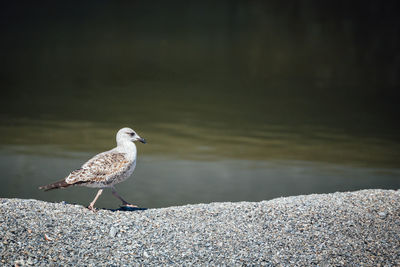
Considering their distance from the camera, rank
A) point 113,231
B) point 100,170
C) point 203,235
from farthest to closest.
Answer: point 100,170 < point 203,235 < point 113,231

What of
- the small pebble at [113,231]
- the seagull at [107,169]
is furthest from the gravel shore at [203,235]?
the seagull at [107,169]

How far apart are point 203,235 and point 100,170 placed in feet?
5.92

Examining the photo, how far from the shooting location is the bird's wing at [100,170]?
23.1ft

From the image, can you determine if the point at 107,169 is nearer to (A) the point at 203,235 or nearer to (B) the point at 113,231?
(B) the point at 113,231

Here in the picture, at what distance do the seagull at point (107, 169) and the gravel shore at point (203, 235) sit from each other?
491 millimetres

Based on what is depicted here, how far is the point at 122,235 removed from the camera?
6574mm

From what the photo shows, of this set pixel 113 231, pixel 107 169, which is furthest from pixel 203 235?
pixel 107 169

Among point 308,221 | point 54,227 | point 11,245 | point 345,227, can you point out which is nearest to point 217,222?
point 308,221

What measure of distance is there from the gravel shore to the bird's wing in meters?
0.57

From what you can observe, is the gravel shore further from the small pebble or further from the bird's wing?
the bird's wing

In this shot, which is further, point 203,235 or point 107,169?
point 107,169

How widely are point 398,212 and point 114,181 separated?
15.6ft

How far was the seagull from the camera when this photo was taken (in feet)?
23.1

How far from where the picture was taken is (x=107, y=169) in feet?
23.3
